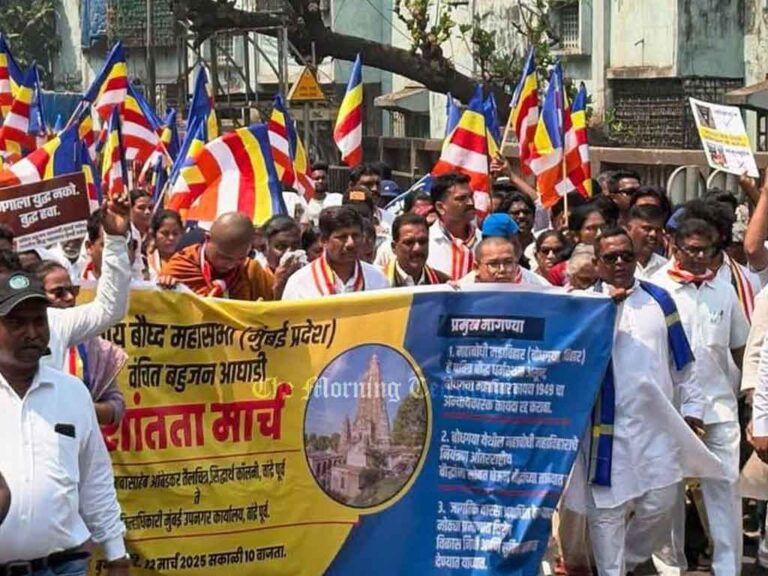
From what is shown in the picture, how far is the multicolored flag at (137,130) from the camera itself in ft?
49.8

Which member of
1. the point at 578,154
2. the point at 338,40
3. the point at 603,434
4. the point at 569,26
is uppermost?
the point at 569,26

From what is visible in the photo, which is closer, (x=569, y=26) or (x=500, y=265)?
(x=500, y=265)

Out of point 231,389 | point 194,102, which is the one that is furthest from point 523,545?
point 194,102

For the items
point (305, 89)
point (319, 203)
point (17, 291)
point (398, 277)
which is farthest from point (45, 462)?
point (305, 89)

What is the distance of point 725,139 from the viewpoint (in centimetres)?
Result: 1016

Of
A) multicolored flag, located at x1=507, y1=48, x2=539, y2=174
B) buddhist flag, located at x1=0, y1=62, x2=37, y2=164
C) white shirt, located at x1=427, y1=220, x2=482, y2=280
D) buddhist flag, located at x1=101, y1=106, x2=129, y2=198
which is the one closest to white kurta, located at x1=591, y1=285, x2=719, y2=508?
white shirt, located at x1=427, y1=220, x2=482, y2=280

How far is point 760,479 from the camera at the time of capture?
779cm

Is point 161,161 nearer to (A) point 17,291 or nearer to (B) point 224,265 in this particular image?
(B) point 224,265

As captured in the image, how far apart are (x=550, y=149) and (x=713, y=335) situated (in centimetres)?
506

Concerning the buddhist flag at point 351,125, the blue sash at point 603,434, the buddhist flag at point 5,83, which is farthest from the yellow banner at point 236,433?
the buddhist flag at point 5,83

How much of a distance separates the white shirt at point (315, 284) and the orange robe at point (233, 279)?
143 millimetres

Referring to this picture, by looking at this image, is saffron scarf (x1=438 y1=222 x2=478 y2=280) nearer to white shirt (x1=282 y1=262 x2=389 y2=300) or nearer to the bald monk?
white shirt (x1=282 y1=262 x2=389 y2=300)

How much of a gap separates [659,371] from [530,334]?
627 mm

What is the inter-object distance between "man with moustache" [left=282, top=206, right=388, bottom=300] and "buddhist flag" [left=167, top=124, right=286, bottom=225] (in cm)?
196
